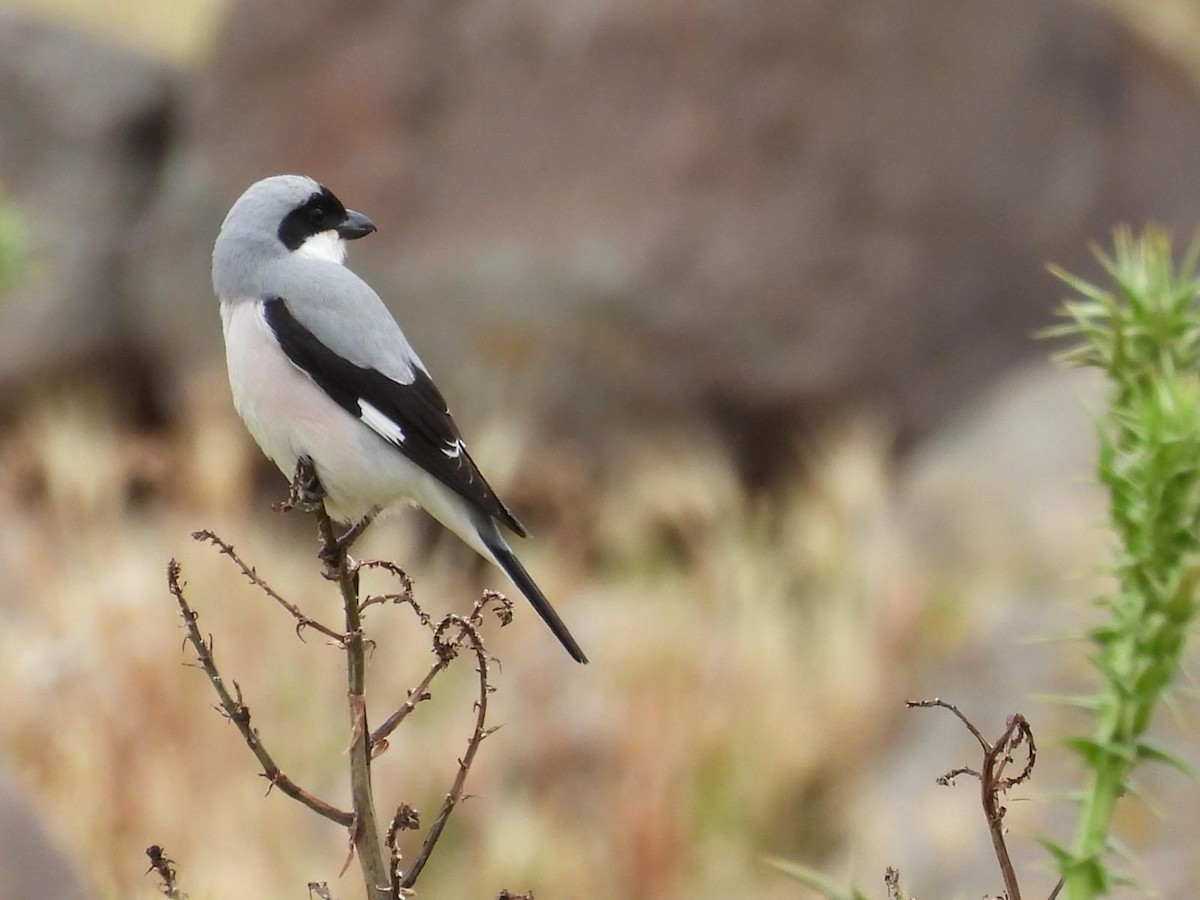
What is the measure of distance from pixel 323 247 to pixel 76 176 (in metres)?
6.63

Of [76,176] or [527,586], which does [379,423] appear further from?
[76,176]

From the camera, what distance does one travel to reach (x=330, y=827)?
5.56 metres

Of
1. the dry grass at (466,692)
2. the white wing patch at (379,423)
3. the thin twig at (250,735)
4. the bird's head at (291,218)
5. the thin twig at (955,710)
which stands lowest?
the thin twig at (250,735)

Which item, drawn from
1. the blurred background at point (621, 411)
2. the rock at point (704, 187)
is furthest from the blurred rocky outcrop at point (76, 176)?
the rock at point (704, 187)

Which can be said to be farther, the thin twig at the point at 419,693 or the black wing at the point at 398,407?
the black wing at the point at 398,407

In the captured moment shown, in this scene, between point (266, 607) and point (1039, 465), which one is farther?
point (1039, 465)

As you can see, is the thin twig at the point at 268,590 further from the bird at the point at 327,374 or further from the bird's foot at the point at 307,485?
the bird at the point at 327,374

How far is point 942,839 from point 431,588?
7.69 ft

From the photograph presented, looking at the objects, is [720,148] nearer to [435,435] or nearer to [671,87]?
[671,87]

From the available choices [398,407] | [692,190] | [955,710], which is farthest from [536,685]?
[955,710]

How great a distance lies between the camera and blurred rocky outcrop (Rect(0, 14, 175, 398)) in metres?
8.53

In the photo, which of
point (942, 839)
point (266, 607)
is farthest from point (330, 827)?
point (942, 839)

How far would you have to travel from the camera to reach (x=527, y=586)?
2635mm

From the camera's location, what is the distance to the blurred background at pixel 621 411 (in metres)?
5.48
